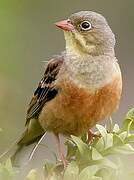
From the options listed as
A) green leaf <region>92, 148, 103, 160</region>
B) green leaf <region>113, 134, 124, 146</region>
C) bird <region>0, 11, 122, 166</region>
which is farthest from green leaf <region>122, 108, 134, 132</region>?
bird <region>0, 11, 122, 166</region>

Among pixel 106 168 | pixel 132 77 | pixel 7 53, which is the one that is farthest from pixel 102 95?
pixel 132 77

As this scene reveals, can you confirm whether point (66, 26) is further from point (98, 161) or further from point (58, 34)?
point (58, 34)

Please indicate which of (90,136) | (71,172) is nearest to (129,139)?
(71,172)

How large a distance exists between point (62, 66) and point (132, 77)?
5593mm

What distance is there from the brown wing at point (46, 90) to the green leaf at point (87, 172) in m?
1.80

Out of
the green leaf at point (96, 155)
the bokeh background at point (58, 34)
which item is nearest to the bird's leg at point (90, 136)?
the green leaf at point (96, 155)

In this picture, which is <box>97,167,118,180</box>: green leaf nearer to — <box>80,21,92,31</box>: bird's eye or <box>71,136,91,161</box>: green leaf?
<box>71,136,91,161</box>: green leaf

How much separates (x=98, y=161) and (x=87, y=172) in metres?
0.17

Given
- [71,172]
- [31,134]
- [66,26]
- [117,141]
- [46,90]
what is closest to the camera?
[71,172]

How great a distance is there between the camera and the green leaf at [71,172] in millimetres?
4105

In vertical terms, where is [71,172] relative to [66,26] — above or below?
below

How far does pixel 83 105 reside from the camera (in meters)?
5.61

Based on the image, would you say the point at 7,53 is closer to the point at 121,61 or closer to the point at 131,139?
the point at 131,139

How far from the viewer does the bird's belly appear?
5.62 m
